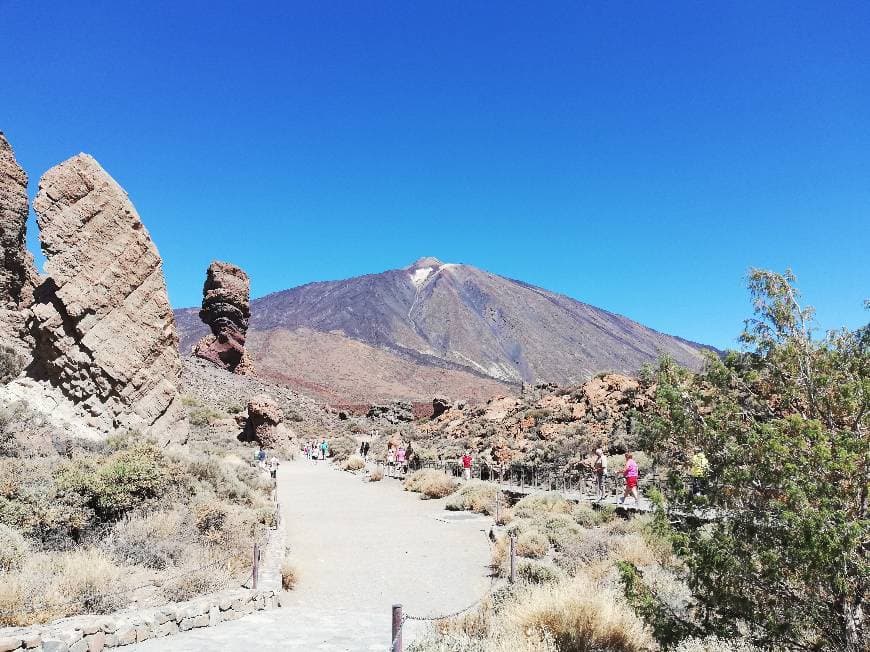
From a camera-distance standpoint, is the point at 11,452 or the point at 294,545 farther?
the point at 294,545

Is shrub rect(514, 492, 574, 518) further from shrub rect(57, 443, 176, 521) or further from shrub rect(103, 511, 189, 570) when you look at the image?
shrub rect(57, 443, 176, 521)

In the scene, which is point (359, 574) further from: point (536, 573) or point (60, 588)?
point (60, 588)

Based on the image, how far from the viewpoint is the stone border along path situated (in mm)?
5551

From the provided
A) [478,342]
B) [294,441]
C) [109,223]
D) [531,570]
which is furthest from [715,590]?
[478,342]

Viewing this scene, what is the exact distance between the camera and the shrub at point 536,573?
7.43 metres

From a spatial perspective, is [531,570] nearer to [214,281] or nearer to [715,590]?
[715,590]

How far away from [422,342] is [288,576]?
14055 cm

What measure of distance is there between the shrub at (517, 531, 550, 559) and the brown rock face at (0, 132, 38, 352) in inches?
568

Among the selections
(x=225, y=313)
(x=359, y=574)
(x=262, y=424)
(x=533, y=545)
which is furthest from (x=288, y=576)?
(x=225, y=313)

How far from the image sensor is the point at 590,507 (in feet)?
41.3

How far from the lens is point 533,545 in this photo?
9688 millimetres

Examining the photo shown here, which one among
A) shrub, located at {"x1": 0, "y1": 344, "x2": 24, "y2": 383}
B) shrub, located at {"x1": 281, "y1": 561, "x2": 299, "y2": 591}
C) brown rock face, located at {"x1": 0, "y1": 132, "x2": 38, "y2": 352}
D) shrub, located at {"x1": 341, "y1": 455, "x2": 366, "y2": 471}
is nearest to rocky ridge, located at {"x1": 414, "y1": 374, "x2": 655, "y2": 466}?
shrub, located at {"x1": 341, "y1": 455, "x2": 366, "y2": 471}

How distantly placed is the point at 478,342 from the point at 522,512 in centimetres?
14050

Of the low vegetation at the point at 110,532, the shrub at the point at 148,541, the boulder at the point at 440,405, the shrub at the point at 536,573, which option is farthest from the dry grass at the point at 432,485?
the boulder at the point at 440,405
